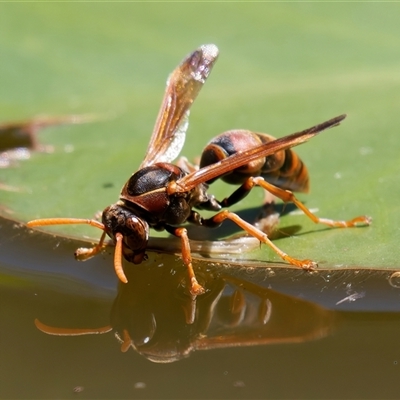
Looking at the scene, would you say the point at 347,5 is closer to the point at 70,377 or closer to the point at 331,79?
the point at 331,79

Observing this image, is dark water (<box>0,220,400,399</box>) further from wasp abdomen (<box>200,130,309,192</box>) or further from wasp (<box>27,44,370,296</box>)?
wasp abdomen (<box>200,130,309,192</box>)

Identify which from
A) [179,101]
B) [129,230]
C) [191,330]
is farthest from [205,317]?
[179,101]

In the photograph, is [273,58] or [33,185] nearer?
[33,185]

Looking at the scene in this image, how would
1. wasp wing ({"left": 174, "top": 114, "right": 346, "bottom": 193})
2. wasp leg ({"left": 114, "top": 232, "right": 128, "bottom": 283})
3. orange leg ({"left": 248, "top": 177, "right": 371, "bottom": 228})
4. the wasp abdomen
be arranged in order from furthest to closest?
the wasp abdomen → orange leg ({"left": 248, "top": 177, "right": 371, "bottom": 228}) → wasp wing ({"left": 174, "top": 114, "right": 346, "bottom": 193}) → wasp leg ({"left": 114, "top": 232, "right": 128, "bottom": 283})

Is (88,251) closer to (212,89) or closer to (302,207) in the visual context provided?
(302,207)

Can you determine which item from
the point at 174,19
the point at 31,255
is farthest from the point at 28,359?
the point at 174,19


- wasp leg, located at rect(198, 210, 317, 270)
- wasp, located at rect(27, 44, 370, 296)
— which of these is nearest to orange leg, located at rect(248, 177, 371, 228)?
wasp, located at rect(27, 44, 370, 296)
